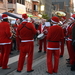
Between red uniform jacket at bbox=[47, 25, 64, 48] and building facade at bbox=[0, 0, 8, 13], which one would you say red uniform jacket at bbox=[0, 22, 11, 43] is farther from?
building facade at bbox=[0, 0, 8, 13]

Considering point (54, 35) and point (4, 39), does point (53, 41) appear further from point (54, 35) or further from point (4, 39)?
point (4, 39)

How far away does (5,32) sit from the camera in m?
7.28

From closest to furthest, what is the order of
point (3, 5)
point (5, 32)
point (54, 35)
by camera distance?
1. point (54, 35)
2. point (5, 32)
3. point (3, 5)

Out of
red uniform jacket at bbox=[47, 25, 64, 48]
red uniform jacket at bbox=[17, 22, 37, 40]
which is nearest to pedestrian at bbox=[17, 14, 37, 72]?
red uniform jacket at bbox=[17, 22, 37, 40]

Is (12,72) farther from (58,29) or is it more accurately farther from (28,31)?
(58,29)

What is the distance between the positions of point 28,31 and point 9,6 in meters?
28.7

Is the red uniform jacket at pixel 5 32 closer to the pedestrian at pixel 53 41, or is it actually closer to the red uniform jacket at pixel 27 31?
the red uniform jacket at pixel 27 31

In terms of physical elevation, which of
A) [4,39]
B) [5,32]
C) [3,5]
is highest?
[3,5]

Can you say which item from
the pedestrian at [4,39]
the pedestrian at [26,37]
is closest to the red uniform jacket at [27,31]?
the pedestrian at [26,37]

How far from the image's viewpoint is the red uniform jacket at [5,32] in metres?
7.24

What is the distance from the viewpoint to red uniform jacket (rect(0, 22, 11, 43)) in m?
7.24

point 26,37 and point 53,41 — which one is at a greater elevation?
point 26,37

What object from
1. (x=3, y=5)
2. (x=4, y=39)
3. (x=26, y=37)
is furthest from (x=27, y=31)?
(x=3, y=5)

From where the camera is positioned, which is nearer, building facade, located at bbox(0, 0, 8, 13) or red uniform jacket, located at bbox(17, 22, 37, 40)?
red uniform jacket, located at bbox(17, 22, 37, 40)
